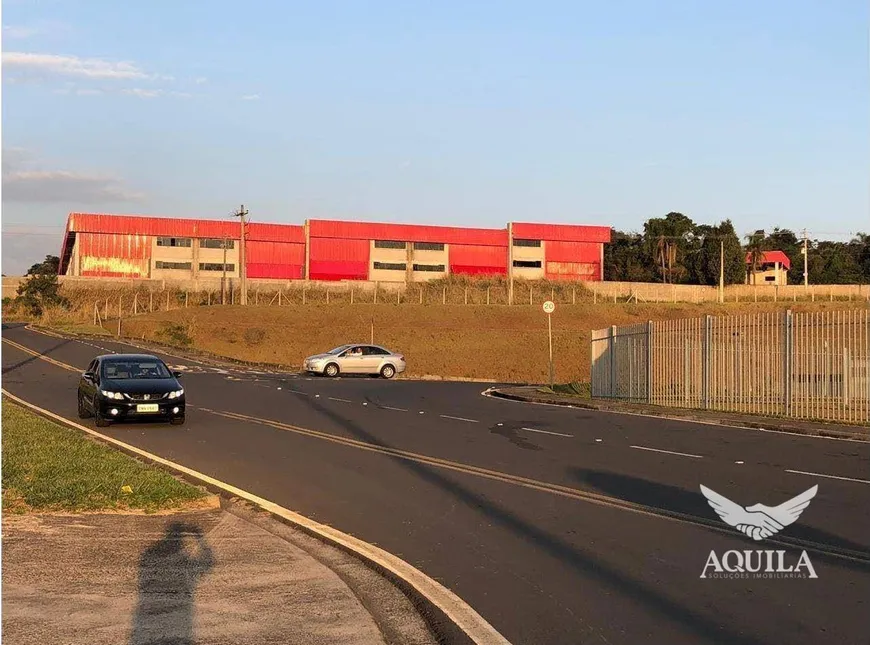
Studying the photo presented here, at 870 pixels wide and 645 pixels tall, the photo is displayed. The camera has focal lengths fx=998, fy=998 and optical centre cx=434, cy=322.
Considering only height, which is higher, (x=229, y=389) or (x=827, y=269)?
(x=827, y=269)

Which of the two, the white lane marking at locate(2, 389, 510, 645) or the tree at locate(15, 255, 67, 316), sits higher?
the tree at locate(15, 255, 67, 316)

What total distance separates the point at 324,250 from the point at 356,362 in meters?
49.2

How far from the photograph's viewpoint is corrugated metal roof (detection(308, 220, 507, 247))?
91.3 metres

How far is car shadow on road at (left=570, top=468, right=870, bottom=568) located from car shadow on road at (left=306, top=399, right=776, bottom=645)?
163cm

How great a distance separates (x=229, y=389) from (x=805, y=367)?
1787 cm

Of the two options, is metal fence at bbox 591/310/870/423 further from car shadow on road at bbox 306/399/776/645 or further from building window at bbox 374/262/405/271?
building window at bbox 374/262/405/271

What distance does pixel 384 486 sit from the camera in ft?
42.7

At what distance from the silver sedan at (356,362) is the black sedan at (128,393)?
2049 centimetres

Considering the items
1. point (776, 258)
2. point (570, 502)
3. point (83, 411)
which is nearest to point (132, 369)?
point (83, 411)

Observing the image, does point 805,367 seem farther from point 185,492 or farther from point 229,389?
point 229,389

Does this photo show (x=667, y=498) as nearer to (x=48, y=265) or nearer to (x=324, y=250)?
(x=324, y=250)

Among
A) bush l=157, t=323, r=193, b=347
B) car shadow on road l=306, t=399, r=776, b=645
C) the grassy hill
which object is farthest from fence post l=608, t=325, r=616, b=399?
bush l=157, t=323, r=193, b=347

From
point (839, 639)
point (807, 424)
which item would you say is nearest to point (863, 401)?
point (807, 424)

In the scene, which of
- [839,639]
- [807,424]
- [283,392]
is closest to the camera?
[839,639]
